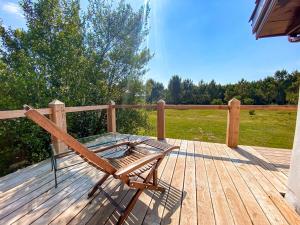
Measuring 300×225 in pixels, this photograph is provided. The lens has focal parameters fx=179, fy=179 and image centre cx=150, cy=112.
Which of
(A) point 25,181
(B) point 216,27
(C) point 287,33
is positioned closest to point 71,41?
(A) point 25,181

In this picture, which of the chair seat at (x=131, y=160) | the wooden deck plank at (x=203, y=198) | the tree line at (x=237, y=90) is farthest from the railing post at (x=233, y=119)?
the tree line at (x=237, y=90)

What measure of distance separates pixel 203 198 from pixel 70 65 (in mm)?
6375

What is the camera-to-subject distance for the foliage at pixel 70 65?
5793 mm

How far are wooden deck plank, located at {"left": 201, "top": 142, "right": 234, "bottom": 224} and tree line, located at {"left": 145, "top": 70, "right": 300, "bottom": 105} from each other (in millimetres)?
12390

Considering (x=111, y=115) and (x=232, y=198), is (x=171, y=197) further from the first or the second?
(x=111, y=115)

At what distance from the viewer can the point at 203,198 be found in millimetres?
2168

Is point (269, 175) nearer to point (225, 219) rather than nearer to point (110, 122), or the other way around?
point (225, 219)

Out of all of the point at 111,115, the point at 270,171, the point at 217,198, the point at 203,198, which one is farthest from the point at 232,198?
the point at 111,115

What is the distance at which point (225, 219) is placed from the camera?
179cm

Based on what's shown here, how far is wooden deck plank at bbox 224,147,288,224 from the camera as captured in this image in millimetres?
1833

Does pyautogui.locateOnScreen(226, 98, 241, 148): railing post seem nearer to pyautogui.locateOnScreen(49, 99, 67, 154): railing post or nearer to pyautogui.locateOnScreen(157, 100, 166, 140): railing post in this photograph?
pyautogui.locateOnScreen(157, 100, 166, 140): railing post

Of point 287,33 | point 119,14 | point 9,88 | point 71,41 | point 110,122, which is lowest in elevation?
point 110,122

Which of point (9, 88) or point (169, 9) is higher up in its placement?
point (169, 9)

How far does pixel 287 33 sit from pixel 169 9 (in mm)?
6162
